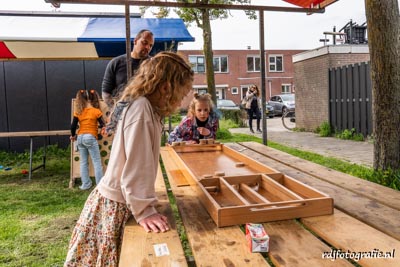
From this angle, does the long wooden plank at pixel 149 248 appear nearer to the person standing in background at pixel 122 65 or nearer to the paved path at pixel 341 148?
the person standing in background at pixel 122 65

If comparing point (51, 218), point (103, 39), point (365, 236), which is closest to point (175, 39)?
point (103, 39)

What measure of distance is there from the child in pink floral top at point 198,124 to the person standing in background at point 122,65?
0.75 m

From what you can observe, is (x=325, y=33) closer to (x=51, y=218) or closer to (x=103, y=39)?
(x=103, y=39)

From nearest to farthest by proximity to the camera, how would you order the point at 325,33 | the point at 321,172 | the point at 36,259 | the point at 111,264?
the point at 111,264, the point at 321,172, the point at 36,259, the point at 325,33

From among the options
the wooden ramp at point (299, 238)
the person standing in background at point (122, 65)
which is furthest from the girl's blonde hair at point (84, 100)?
the wooden ramp at point (299, 238)

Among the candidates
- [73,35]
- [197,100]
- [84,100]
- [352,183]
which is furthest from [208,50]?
[352,183]

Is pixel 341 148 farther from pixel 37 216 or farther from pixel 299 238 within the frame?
pixel 299 238

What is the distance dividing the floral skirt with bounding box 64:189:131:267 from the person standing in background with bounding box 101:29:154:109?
230 centimetres

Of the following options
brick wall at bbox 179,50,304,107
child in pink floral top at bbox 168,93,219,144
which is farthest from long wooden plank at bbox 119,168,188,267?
brick wall at bbox 179,50,304,107

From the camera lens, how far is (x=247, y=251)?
108 cm

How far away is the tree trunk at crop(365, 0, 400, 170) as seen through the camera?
3547 mm

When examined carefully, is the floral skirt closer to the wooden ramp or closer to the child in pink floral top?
the wooden ramp

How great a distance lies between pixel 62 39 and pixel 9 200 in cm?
240

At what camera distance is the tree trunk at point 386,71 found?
3.55 m
